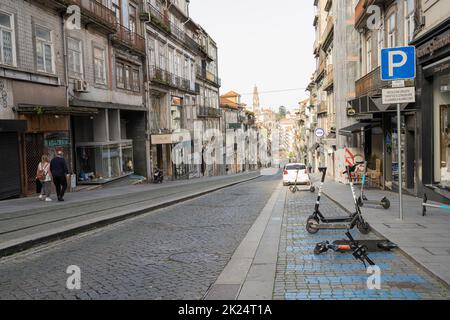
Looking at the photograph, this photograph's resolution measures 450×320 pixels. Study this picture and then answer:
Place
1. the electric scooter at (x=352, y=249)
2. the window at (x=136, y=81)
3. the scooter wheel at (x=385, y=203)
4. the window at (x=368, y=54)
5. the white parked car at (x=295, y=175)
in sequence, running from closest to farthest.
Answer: the electric scooter at (x=352, y=249) < the scooter wheel at (x=385, y=203) < the window at (x=368, y=54) < the white parked car at (x=295, y=175) < the window at (x=136, y=81)

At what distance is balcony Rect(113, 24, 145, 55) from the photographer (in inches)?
1051

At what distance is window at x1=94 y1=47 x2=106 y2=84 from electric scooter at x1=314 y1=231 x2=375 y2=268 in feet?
63.4

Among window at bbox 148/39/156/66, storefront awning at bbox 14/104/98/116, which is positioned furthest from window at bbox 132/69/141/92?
storefront awning at bbox 14/104/98/116

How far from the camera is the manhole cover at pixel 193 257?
6.87 m

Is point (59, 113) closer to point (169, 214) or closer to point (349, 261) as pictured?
point (169, 214)

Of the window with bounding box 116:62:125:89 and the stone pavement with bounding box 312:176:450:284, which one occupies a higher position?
the window with bounding box 116:62:125:89

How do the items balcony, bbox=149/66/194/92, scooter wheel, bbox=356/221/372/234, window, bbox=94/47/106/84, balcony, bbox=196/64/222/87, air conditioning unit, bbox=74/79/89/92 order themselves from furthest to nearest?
balcony, bbox=196/64/222/87
balcony, bbox=149/66/194/92
window, bbox=94/47/106/84
air conditioning unit, bbox=74/79/89/92
scooter wheel, bbox=356/221/372/234

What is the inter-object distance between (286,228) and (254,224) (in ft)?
2.93

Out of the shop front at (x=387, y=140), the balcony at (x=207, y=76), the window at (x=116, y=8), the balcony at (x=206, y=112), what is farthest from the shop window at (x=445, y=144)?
the balcony at (x=207, y=76)

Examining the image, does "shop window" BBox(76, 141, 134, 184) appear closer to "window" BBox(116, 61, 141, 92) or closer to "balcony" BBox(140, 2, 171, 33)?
"window" BBox(116, 61, 141, 92)

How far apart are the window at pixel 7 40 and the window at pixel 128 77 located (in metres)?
10.5

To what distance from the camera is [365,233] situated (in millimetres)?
8477

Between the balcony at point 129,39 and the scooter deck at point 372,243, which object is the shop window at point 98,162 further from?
the scooter deck at point 372,243
